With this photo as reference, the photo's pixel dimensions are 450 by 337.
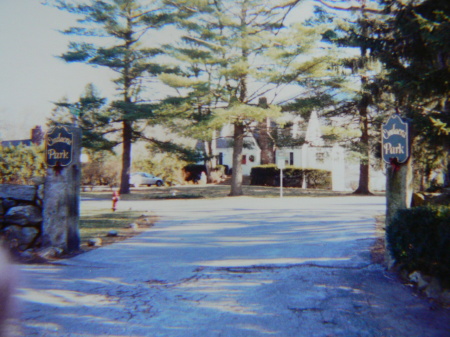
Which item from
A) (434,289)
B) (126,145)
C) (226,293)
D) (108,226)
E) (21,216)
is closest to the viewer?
(434,289)

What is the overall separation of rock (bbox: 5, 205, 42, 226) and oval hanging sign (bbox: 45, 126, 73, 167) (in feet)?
3.62

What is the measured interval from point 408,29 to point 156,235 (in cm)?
757

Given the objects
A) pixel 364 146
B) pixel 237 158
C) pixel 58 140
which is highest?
pixel 364 146

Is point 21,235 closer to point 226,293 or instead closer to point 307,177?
point 226,293

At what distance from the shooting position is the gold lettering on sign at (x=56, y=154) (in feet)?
26.9

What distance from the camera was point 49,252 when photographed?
786 centimetres

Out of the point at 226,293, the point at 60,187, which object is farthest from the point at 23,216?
the point at 226,293

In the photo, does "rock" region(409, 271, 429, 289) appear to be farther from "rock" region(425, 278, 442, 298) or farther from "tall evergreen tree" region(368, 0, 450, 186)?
"tall evergreen tree" region(368, 0, 450, 186)

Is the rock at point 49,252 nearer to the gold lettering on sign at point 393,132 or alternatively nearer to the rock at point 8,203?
the rock at point 8,203

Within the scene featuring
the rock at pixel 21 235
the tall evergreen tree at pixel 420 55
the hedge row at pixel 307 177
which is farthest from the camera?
the hedge row at pixel 307 177

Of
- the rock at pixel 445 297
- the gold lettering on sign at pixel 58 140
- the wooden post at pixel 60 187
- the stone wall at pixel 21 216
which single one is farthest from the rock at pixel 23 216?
the rock at pixel 445 297

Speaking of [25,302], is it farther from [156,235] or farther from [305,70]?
[305,70]

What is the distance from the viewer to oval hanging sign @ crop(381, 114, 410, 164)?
6582mm

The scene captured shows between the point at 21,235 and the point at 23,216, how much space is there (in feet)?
1.25
